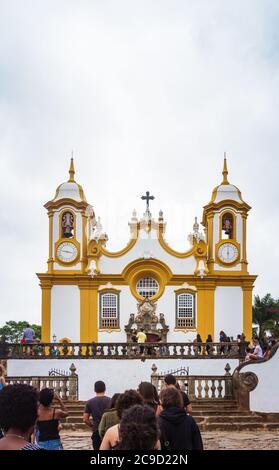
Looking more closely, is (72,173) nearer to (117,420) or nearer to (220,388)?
(220,388)

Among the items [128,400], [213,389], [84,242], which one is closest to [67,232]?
[84,242]

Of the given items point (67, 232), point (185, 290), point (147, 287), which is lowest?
point (185, 290)

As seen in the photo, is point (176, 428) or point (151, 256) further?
point (151, 256)

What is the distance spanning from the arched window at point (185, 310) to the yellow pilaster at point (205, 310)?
0.34m

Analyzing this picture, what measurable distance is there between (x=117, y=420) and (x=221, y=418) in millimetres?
11242

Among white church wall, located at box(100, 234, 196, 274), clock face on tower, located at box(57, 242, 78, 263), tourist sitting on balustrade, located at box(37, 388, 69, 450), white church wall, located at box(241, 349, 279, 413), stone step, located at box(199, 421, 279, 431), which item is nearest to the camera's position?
tourist sitting on balustrade, located at box(37, 388, 69, 450)

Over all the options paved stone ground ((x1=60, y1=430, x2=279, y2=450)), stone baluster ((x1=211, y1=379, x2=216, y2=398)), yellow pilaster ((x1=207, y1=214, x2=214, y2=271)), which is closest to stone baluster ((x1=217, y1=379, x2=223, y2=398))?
stone baluster ((x1=211, y1=379, x2=216, y2=398))

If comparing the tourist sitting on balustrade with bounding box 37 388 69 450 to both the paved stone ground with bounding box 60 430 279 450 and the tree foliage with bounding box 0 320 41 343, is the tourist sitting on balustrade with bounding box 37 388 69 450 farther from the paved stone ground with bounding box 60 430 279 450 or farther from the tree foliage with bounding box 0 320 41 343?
the tree foliage with bounding box 0 320 41 343

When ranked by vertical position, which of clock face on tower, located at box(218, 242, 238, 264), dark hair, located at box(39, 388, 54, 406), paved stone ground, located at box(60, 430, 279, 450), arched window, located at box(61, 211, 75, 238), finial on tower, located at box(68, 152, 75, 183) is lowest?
paved stone ground, located at box(60, 430, 279, 450)

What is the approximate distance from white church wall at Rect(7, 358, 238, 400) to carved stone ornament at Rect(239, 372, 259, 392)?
527 centimetres

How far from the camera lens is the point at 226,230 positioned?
41375mm

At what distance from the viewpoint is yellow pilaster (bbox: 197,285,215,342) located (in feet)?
128

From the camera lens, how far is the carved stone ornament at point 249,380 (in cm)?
2096

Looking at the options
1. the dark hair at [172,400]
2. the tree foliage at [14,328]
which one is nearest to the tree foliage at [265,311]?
the tree foliage at [14,328]
